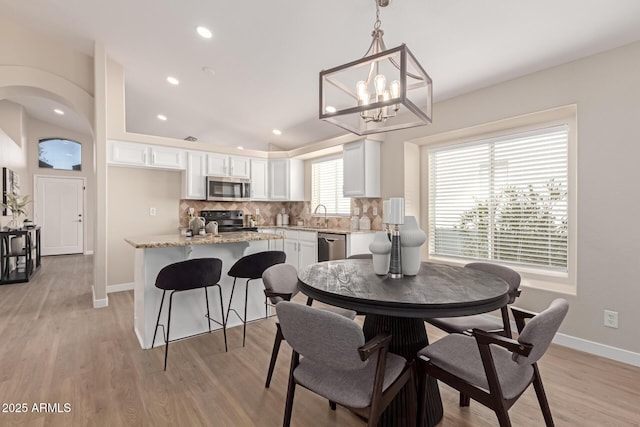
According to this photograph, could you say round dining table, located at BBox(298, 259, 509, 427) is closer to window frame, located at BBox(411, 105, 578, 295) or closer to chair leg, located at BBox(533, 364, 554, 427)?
chair leg, located at BBox(533, 364, 554, 427)

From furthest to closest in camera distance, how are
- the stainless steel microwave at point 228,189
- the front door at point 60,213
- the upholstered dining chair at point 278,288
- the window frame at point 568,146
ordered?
1. the front door at point 60,213
2. the stainless steel microwave at point 228,189
3. the window frame at point 568,146
4. the upholstered dining chair at point 278,288

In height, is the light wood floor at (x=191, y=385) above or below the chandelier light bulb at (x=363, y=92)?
below

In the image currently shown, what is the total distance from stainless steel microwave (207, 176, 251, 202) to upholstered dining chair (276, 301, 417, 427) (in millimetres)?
4289

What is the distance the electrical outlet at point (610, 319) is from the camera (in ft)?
8.39

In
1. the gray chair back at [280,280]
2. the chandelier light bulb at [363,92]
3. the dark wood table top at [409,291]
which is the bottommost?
the gray chair back at [280,280]

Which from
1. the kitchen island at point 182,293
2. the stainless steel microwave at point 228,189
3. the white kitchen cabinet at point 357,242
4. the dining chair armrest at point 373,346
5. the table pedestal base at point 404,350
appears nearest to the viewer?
the dining chair armrest at point 373,346

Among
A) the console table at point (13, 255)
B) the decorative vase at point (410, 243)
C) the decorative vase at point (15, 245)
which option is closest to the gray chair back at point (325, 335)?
the decorative vase at point (410, 243)

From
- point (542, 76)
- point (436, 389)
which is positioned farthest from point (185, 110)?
point (436, 389)

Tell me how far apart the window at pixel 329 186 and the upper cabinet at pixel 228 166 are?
1.24 meters

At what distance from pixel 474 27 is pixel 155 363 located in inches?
145

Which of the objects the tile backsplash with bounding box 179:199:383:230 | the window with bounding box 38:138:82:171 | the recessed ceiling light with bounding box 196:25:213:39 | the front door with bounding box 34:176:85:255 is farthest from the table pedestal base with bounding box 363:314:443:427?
the window with bounding box 38:138:82:171

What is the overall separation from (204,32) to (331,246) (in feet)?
9.75

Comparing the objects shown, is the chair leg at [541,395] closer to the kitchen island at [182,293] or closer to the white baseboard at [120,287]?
the kitchen island at [182,293]

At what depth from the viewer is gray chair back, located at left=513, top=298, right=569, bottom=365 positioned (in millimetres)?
1267
